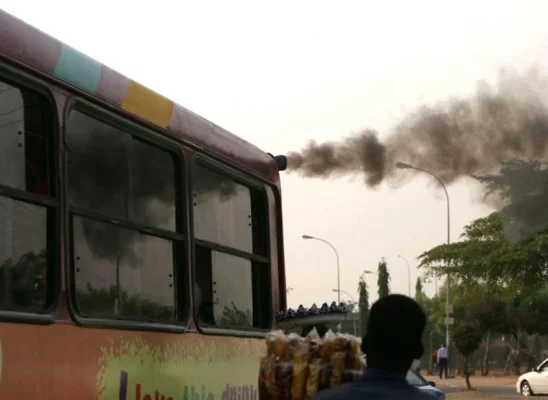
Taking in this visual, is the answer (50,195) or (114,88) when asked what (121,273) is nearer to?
(50,195)

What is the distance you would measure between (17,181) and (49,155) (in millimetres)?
334

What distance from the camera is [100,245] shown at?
5.94m

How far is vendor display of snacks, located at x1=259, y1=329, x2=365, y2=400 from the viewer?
596cm

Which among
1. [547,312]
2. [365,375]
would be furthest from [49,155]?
[547,312]

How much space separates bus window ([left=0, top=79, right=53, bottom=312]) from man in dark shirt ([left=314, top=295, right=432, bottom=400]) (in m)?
2.00

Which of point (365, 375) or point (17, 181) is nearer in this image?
point (365, 375)

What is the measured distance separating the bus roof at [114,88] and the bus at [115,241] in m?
0.01

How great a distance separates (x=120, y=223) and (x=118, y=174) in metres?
0.28

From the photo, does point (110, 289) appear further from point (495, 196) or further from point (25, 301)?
point (495, 196)

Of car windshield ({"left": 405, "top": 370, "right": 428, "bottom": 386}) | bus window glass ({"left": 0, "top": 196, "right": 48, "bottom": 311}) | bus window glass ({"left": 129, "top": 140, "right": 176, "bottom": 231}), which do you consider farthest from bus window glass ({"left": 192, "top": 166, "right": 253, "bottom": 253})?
car windshield ({"left": 405, "top": 370, "right": 428, "bottom": 386})

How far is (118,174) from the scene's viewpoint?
6309 mm

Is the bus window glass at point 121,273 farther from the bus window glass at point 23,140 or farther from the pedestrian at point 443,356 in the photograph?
the pedestrian at point 443,356

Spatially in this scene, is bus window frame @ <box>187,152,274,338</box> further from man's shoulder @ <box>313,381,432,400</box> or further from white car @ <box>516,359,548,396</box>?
white car @ <box>516,359,548,396</box>

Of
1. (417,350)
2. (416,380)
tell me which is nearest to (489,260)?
(416,380)
